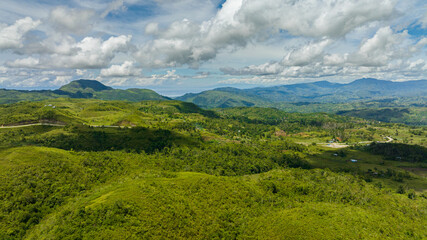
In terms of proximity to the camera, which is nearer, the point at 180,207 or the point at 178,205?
the point at 180,207

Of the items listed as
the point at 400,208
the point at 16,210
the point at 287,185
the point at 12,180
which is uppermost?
the point at 12,180

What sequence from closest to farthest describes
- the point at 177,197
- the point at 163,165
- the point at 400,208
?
the point at 177,197 < the point at 400,208 < the point at 163,165

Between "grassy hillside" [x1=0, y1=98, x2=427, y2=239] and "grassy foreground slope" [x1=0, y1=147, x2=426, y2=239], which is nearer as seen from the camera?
"grassy foreground slope" [x1=0, y1=147, x2=426, y2=239]

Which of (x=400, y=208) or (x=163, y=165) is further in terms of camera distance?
(x=163, y=165)

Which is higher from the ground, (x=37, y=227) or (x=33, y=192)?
(x=33, y=192)

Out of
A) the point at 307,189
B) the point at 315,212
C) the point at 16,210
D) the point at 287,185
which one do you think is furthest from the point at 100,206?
the point at 307,189

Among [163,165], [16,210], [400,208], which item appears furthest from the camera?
[163,165]

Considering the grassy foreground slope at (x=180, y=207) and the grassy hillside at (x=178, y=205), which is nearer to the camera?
the grassy foreground slope at (x=180, y=207)

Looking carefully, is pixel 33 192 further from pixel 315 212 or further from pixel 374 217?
pixel 374 217

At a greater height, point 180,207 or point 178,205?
point 178,205

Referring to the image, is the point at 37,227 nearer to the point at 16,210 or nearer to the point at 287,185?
the point at 16,210
